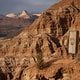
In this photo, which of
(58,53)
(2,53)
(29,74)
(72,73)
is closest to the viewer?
(72,73)

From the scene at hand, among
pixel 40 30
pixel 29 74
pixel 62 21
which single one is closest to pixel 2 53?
pixel 40 30

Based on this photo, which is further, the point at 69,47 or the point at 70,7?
the point at 70,7

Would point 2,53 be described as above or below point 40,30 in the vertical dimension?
below

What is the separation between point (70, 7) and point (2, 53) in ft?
45.9

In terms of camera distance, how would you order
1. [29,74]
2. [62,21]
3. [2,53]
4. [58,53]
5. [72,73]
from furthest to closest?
[2,53] < [62,21] < [58,53] < [29,74] < [72,73]

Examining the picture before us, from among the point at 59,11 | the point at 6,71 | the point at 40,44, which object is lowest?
the point at 6,71

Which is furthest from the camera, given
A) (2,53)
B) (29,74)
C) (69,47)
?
(2,53)

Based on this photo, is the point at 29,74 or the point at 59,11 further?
the point at 59,11

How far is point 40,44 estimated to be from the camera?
174 feet

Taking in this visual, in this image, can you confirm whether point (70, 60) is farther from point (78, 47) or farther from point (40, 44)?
point (40, 44)

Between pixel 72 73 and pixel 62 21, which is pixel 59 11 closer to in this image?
pixel 62 21

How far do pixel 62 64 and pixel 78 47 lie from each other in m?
3.46

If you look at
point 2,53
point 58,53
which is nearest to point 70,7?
point 2,53

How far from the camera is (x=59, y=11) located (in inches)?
2281
